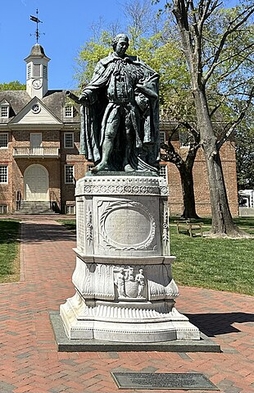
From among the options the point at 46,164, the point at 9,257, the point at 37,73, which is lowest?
the point at 9,257

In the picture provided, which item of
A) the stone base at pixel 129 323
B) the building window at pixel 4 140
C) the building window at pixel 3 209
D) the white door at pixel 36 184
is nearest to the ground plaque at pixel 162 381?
the stone base at pixel 129 323

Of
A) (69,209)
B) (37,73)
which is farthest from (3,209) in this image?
(37,73)

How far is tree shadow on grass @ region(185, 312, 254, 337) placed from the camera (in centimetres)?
626

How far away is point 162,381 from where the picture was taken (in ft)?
14.2

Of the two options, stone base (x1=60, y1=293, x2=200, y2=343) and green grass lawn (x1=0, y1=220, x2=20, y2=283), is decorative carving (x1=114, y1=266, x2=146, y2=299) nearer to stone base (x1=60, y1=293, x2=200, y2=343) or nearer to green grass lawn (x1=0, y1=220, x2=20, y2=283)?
stone base (x1=60, y1=293, x2=200, y2=343)

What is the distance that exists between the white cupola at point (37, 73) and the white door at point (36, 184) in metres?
8.74

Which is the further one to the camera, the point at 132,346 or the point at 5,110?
the point at 5,110

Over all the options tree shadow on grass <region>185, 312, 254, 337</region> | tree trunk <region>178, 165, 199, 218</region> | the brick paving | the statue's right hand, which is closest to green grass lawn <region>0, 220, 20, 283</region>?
the brick paving

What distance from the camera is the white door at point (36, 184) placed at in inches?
1729

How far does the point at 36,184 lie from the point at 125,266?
3932 cm

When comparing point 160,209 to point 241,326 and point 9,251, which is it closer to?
point 241,326

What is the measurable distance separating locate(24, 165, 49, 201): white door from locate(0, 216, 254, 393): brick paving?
35316mm

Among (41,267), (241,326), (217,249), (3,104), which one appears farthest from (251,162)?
(241,326)

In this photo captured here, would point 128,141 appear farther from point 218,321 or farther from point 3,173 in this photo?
point 3,173
